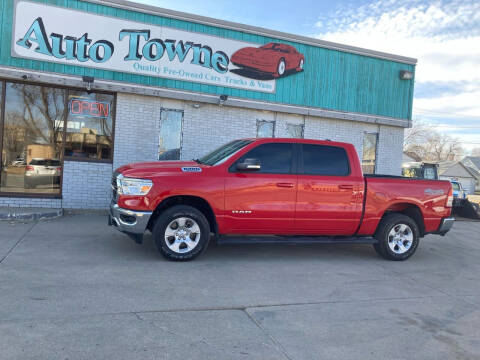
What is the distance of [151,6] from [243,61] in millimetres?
2834

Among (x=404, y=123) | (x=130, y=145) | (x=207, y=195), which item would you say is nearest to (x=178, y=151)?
(x=130, y=145)

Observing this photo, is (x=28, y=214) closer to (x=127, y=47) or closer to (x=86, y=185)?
(x=86, y=185)

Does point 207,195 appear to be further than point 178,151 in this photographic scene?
No

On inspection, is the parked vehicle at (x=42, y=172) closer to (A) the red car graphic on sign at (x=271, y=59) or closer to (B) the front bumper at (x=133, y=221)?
(B) the front bumper at (x=133, y=221)

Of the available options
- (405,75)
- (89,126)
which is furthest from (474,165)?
(89,126)

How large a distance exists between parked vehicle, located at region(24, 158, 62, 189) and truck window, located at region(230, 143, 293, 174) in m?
5.88

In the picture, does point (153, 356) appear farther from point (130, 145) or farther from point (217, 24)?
point (217, 24)

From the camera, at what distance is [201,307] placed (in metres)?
4.34

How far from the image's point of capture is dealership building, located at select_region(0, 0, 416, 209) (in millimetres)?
9453

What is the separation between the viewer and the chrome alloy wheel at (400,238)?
23.5ft

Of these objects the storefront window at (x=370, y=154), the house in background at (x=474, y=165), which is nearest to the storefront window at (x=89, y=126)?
the storefront window at (x=370, y=154)

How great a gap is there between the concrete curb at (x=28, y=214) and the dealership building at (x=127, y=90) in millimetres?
616

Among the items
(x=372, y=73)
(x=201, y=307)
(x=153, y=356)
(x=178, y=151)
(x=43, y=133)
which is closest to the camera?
(x=153, y=356)

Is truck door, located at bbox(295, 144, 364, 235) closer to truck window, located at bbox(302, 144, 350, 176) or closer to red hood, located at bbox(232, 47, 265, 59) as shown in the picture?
truck window, located at bbox(302, 144, 350, 176)
